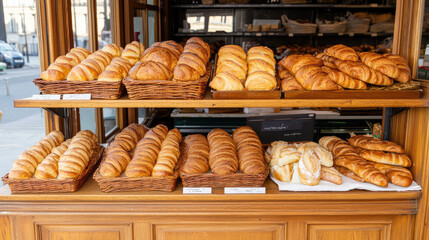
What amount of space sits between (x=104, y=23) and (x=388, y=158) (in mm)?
2235

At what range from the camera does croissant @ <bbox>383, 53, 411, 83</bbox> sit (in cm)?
171

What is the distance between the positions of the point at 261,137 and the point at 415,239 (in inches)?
41.5

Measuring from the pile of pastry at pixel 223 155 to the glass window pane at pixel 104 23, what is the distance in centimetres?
130

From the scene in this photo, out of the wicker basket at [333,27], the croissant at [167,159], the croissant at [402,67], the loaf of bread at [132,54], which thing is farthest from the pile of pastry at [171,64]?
the wicker basket at [333,27]

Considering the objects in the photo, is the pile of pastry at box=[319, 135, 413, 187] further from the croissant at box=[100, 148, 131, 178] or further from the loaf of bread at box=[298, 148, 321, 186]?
the croissant at box=[100, 148, 131, 178]

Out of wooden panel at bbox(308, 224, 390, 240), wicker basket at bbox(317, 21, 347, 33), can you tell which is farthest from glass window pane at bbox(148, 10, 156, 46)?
wooden panel at bbox(308, 224, 390, 240)

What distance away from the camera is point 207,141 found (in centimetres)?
199

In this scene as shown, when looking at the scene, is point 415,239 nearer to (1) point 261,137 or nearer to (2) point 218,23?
(1) point 261,137

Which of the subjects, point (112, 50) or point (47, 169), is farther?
point (112, 50)

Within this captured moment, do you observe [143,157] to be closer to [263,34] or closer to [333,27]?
[263,34]

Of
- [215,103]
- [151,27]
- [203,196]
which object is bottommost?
[203,196]

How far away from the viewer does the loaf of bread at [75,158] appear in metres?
1.66

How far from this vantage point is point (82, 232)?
5.68ft

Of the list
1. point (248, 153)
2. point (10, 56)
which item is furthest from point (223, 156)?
point (10, 56)
